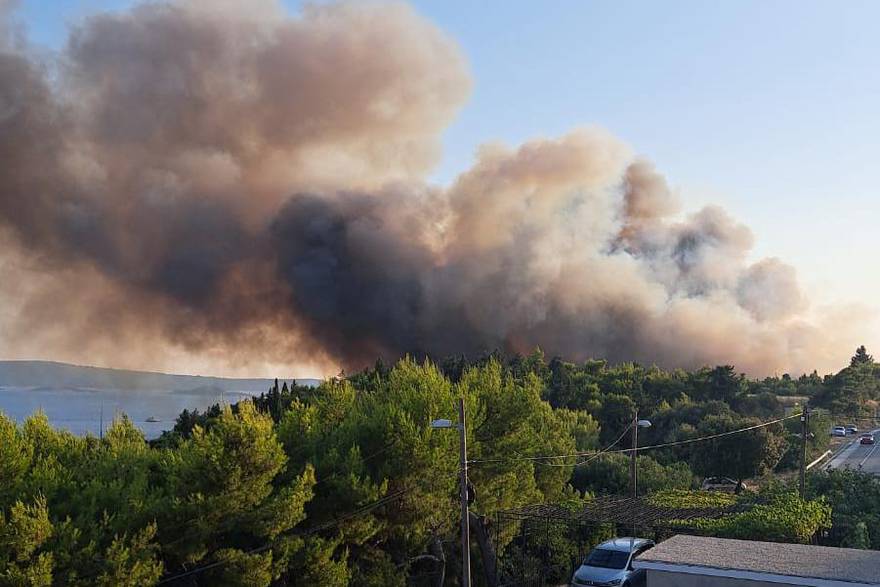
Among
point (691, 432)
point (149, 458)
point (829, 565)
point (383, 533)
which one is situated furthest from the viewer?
point (691, 432)

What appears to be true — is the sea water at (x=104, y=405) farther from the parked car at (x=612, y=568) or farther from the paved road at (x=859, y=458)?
the parked car at (x=612, y=568)

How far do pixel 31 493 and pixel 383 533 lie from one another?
7905mm

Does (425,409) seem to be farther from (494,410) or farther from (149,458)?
(149,458)

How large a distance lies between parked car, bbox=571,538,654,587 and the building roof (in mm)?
2925

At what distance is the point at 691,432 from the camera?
43.3m

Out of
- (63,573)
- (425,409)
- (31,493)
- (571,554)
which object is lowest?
(571,554)

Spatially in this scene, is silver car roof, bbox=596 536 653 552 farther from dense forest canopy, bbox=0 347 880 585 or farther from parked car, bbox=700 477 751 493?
parked car, bbox=700 477 751 493

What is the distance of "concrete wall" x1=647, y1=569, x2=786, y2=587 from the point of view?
39.4 ft

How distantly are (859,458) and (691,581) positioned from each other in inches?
1510

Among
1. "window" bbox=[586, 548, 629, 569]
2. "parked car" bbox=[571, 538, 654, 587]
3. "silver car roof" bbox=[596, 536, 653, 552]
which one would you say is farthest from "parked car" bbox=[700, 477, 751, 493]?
"window" bbox=[586, 548, 629, 569]

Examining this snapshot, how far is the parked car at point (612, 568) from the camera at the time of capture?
56.1 feet

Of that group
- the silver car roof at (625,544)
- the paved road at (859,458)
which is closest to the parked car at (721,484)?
the paved road at (859,458)

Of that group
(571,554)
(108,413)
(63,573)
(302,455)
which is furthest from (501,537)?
(108,413)

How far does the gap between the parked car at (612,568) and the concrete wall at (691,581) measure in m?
4.53
